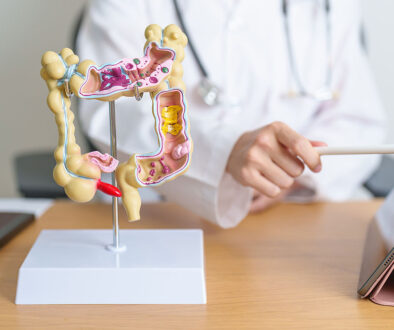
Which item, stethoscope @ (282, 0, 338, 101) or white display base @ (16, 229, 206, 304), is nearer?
white display base @ (16, 229, 206, 304)

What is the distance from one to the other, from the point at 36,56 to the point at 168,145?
0.94 metres

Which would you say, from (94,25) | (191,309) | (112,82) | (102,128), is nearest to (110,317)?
(191,309)

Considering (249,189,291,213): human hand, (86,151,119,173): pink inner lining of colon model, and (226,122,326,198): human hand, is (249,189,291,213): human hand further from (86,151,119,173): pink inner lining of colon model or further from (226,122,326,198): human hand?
(86,151,119,173): pink inner lining of colon model

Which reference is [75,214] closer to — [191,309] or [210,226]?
[210,226]

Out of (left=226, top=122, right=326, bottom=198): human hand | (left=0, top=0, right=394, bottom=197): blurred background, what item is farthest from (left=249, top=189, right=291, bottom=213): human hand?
(left=0, top=0, right=394, bottom=197): blurred background

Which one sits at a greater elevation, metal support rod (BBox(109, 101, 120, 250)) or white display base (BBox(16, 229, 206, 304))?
metal support rod (BBox(109, 101, 120, 250))

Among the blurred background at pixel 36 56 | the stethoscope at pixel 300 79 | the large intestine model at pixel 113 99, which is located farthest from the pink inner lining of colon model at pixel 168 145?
the blurred background at pixel 36 56

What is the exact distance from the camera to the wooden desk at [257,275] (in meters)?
0.45

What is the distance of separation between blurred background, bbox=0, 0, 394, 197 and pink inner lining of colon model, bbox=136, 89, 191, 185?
0.82 metres

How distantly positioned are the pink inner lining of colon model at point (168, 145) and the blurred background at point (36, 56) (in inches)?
32.4

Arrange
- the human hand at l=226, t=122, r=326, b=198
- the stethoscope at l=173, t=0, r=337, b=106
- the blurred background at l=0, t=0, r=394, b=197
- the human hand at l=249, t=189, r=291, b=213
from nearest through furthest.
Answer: the human hand at l=226, t=122, r=326, b=198
the human hand at l=249, t=189, r=291, b=213
the stethoscope at l=173, t=0, r=337, b=106
the blurred background at l=0, t=0, r=394, b=197

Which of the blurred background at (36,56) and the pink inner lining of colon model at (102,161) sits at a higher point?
the pink inner lining of colon model at (102,161)

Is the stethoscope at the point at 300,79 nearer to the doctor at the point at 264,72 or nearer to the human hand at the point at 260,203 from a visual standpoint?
the doctor at the point at 264,72

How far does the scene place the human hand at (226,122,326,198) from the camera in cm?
57
